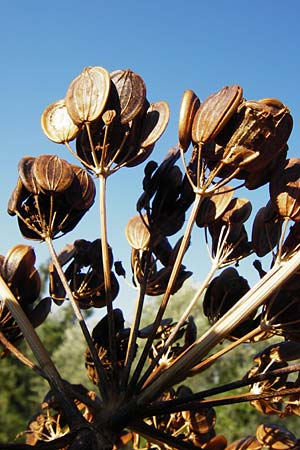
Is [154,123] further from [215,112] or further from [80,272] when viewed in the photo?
[80,272]

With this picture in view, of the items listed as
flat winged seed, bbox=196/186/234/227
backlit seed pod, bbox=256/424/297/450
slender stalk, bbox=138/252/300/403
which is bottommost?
backlit seed pod, bbox=256/424/297/450

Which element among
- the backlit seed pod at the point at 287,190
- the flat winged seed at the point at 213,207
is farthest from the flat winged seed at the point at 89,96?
the backlit seed pod at the point at 287,190

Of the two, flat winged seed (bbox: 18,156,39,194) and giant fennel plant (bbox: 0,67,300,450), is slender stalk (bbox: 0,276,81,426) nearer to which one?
giant fennel plant (bbox: 0,67,300,450)

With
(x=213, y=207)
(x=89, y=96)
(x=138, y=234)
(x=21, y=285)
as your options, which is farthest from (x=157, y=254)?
(x=89, y=96)

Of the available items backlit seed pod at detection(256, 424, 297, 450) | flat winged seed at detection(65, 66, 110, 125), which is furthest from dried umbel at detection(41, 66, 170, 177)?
backlit seed pod at detection(256, 424, 297, 450)

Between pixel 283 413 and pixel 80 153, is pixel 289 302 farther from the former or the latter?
pixel 80 153

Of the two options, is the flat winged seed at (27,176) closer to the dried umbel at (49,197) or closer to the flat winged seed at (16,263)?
the dried umbel at (49,197)
